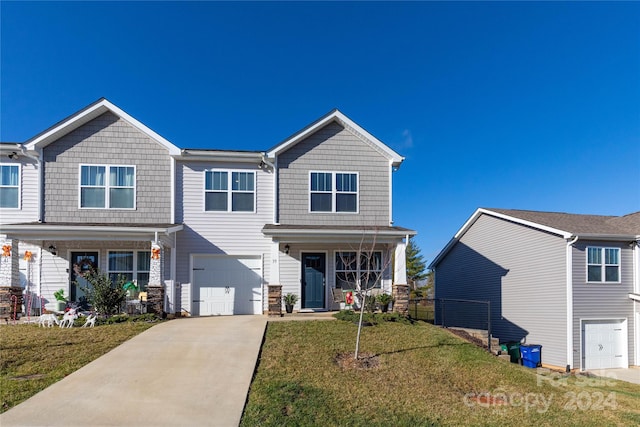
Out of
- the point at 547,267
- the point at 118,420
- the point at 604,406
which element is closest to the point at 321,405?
the point at 118,420

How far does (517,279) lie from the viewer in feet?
53.1

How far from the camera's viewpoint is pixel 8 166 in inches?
524

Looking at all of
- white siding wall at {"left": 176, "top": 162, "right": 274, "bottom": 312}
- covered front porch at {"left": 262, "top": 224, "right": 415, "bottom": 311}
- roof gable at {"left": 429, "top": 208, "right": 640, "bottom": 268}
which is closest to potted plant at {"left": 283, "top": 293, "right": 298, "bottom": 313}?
covered front porch at {"left": 262, "top": 224, "right": 415, "bottom": 311}

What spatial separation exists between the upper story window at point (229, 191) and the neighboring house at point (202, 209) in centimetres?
3

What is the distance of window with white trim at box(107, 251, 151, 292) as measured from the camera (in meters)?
13.6

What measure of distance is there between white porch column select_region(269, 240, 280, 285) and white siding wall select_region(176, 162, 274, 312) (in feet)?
3.55

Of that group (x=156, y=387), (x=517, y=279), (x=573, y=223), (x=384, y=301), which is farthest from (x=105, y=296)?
(x=573, y=223)

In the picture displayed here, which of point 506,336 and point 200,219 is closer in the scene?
point 200,219

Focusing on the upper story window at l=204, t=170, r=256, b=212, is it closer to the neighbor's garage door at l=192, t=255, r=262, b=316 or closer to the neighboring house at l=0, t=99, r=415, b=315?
the neighboring house at l=0, t=99, r=415, b=315

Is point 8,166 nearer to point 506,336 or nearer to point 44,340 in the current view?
point 44,340

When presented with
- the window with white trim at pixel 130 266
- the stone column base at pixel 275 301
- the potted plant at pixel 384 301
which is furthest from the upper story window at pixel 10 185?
the potted plant at pixel 384 301

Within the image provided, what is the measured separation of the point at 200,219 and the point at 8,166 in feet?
20.8

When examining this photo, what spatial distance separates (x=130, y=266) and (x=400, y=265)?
8.94 m

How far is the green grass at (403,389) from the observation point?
618cm
